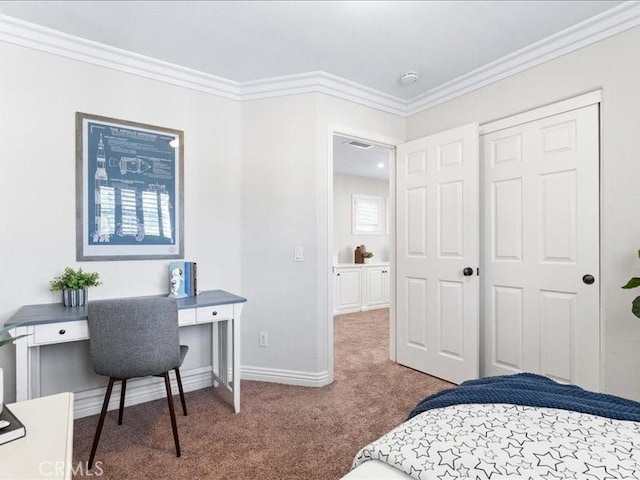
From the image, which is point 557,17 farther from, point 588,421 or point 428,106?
point 588,421

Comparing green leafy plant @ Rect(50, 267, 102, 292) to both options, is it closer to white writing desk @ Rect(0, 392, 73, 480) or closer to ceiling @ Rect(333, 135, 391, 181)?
white writing desk @ Rect(0, 392, 73, 480)

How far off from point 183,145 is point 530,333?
291 cm

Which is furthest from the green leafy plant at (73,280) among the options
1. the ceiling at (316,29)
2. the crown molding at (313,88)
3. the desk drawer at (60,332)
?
the crown molding at (313,88)

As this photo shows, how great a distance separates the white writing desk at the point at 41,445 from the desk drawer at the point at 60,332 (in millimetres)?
885

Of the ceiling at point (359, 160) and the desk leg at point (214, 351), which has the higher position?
the ceiling at point (359, 160)

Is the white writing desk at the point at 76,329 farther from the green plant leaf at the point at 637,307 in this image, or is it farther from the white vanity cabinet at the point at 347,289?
the white vanity cabinet at the point at 347,289

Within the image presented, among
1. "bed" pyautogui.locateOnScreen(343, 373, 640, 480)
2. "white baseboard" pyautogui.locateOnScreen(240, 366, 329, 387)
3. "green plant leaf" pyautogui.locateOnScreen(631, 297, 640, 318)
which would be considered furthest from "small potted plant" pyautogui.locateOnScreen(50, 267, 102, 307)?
"green plant leaf" pyautogui.locateOnScreen(631, 297, 640, 318)

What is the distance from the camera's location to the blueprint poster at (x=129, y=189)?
2371 mm

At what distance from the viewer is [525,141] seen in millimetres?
2488

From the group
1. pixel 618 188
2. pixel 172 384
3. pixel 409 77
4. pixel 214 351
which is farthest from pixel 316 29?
pixel 172 384

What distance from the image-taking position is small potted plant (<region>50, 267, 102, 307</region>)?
7.13ft

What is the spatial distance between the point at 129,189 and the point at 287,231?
1.19m

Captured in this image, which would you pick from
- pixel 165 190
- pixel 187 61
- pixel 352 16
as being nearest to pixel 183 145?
pixel 165 190

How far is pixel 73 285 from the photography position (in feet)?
7.14
